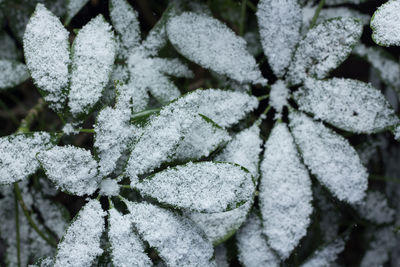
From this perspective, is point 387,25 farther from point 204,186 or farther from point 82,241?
point 82,241

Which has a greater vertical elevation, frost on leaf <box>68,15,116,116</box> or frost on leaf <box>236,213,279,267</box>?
frost on leaf <box>68,15,116,116</box>

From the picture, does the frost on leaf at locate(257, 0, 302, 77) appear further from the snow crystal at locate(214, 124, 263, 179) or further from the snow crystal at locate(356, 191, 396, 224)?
the snow crystal at locate(356, 191, 396, 224)

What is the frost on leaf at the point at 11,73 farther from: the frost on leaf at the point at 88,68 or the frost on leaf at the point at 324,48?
the frost on leaf at the point at 324,48

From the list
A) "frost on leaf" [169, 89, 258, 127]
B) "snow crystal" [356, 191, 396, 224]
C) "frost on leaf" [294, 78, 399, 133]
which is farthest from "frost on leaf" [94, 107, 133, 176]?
"snow crystal" [356, 191, 396, 224]

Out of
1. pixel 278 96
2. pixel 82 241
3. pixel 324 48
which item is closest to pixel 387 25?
pixel 324 48

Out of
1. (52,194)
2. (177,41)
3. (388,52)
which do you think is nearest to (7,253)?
(52,194)

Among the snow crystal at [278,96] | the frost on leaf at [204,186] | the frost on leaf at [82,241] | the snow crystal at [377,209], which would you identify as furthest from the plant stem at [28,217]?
the snow crystal at [377,209]
